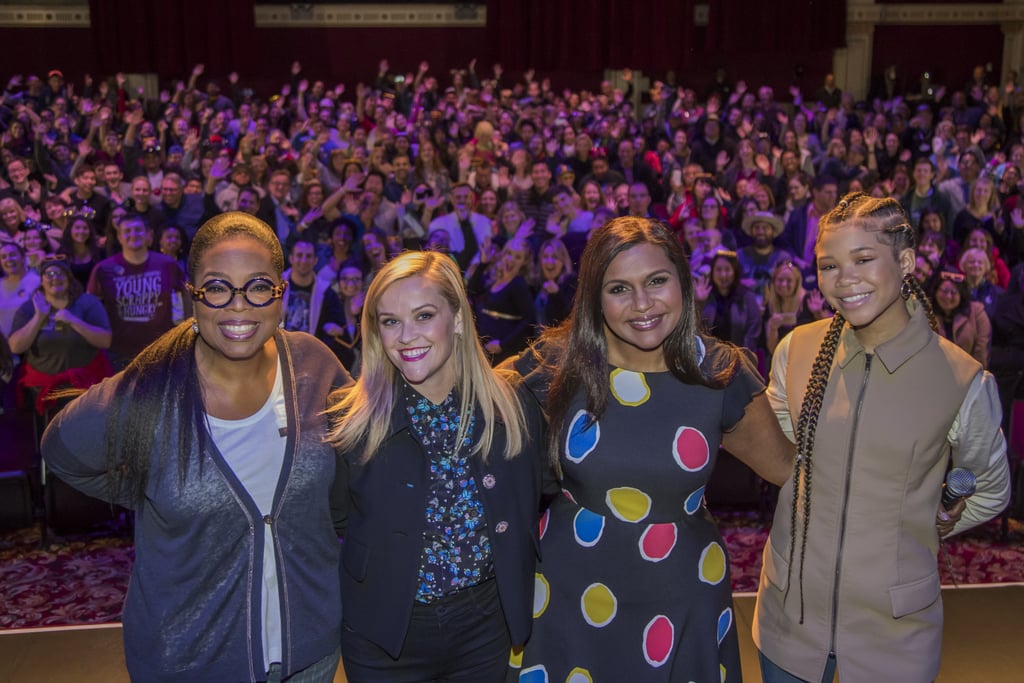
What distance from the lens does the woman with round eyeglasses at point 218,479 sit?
5.84ft

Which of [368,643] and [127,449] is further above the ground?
[127,449]

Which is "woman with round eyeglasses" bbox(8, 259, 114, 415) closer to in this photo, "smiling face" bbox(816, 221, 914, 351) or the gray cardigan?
the gray cardigan

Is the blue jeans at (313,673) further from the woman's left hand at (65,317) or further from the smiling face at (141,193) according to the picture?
the smiling face at (141,193)

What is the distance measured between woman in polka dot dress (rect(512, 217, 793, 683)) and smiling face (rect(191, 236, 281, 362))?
2.23 ft

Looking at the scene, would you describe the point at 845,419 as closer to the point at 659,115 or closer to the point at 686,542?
the point at 686,542

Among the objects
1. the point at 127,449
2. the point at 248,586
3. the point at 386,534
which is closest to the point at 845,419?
the point at 386,534

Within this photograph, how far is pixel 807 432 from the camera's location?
203 centimetres

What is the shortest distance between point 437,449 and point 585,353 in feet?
1.36

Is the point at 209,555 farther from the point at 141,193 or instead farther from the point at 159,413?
the point at 141,193

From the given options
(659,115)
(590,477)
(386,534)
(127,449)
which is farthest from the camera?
(659,115)

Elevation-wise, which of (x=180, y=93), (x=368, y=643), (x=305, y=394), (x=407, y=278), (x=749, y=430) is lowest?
(x=368, y=643)

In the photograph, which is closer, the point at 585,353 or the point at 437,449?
the point at 437,449

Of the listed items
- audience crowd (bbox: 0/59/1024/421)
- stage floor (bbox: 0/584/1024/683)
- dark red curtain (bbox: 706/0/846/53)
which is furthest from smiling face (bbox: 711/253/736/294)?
dark red curtain (bbox: 706/0/846/53)

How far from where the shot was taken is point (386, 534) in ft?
6.31
